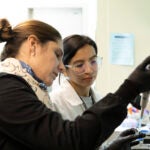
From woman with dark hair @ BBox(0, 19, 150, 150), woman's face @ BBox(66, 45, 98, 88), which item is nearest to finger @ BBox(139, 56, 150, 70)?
woman with dark hair @ BBox(0, 19, 150, 150)

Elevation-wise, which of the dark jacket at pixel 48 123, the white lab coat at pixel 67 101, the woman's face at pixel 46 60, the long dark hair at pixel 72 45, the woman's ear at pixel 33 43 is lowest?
the white lab coat at pixel 67 101

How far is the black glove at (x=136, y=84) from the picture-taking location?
0.66m

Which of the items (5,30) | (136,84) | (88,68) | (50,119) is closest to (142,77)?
(136,84)

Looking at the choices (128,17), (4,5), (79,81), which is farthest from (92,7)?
(79,81)

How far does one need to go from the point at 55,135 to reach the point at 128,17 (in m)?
1.66

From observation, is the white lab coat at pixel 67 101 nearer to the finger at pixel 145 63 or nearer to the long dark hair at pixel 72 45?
the long dark hair at pixel 72 45

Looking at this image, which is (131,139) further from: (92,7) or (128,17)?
(92,7)

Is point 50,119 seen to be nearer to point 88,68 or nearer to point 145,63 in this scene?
point 145,63

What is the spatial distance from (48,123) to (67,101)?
2.43ft

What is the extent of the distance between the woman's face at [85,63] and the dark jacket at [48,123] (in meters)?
0.71

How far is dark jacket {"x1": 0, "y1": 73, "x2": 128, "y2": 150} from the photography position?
630 millimetres

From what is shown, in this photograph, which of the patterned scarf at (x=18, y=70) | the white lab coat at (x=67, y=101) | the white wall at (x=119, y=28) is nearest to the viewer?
the patterned scarf at (x=18, y=70)

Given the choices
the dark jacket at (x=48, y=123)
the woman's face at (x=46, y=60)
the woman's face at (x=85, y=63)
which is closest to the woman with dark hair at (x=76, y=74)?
the woman's face at (x=85, y=63)

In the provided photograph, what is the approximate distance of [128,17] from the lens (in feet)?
6.97
